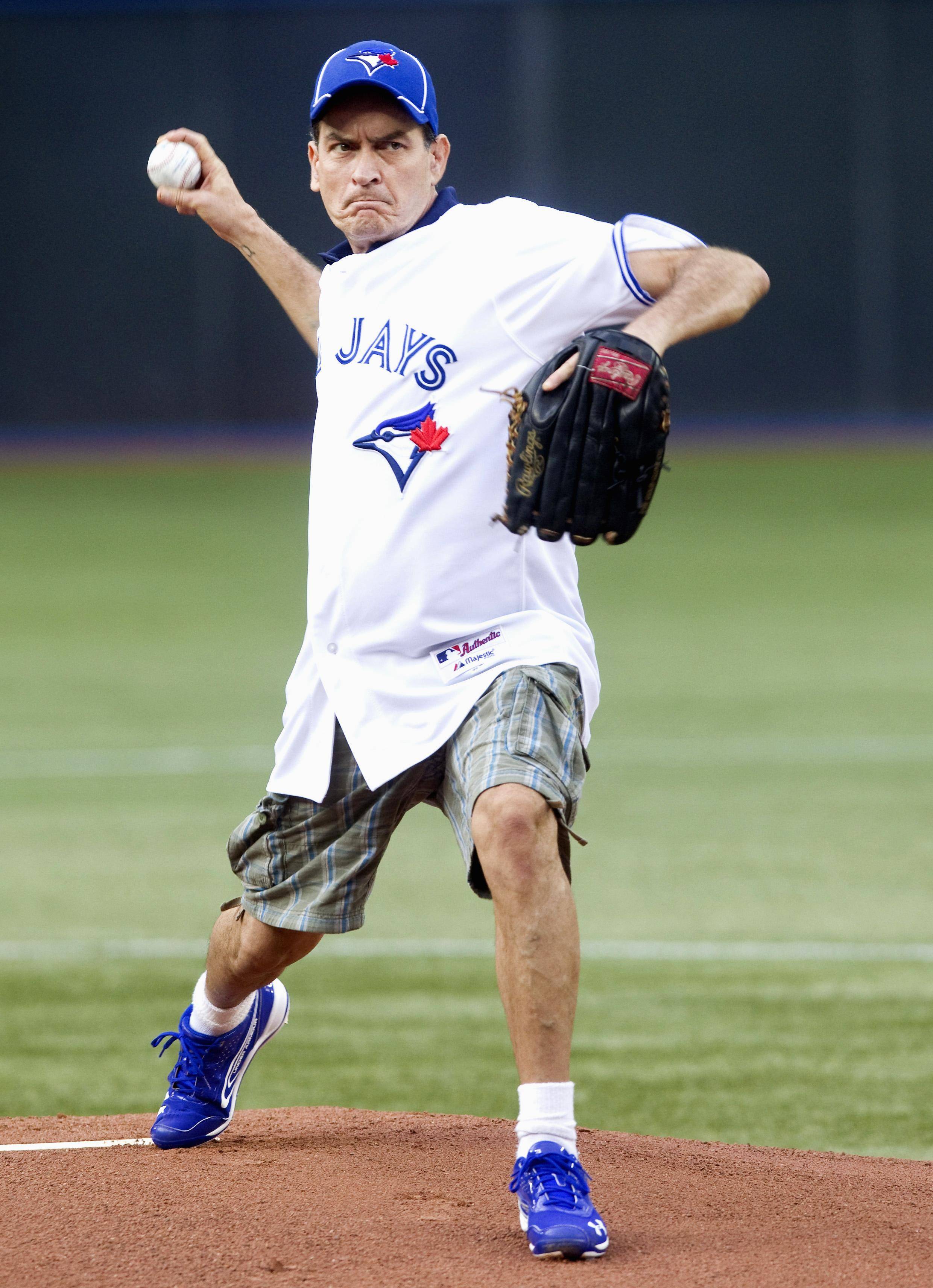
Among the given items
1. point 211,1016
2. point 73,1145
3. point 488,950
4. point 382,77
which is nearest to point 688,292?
point 382,77

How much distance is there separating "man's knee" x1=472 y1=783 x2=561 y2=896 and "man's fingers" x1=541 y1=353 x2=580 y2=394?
0.76m

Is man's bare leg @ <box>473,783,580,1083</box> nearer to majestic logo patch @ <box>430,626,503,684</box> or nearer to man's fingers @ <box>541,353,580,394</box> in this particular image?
majestic logo patch @ <box>430,626,503,684</box>

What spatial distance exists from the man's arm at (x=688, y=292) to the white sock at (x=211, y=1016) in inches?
63.4

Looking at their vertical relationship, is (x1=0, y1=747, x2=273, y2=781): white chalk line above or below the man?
below

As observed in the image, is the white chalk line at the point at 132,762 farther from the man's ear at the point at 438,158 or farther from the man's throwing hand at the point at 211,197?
the man's ear at the point at 438,158

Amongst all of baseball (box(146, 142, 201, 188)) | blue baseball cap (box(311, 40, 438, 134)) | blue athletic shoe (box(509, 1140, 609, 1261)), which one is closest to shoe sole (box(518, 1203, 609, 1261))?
blue athletic shoe (box(509, 1140, 609, 1261))

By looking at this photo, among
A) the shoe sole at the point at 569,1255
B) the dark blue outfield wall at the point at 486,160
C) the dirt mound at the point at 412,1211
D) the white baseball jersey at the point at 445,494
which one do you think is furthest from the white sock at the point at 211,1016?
the dark blue outfield wall at the point at 486,160

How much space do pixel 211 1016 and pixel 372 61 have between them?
A: 212cm

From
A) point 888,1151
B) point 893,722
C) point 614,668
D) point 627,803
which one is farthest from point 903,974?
point 614,668

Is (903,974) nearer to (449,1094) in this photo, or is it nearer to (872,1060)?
(872,1060)

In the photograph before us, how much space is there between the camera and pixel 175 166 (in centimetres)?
450

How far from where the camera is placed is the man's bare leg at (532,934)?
335 cm

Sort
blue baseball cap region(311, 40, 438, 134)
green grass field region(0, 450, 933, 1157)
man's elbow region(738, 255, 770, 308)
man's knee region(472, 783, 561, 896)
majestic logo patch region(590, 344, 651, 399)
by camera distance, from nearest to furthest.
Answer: man's knee region(472, 783, 561, 896) → majestic logo patch region(590, 344, 651, 399) → man's elbow region(738, 255, 770, 308) → blue baseball cap region(311, 40, 438, 134) → green grass field region(0, 450, 933, 1157)

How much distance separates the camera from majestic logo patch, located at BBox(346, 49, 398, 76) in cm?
391
